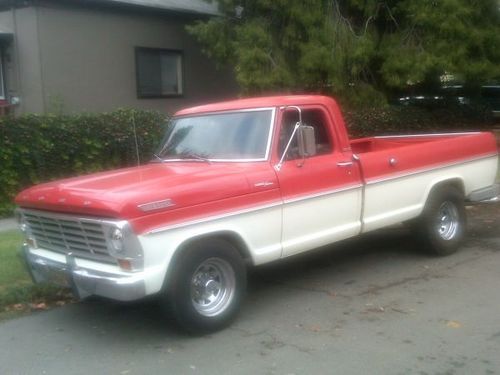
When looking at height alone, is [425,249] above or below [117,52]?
below

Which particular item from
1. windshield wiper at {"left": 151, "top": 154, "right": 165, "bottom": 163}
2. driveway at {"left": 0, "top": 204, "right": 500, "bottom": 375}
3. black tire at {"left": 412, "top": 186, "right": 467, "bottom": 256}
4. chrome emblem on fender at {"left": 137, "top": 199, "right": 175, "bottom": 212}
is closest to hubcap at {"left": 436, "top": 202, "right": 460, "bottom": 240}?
black tire at {"left": 412, "top": 186, "right": 467, "bottom": 256}

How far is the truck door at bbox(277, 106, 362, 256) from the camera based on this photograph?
662 centimetres

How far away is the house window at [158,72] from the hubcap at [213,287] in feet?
36.6

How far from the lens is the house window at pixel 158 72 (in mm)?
16766

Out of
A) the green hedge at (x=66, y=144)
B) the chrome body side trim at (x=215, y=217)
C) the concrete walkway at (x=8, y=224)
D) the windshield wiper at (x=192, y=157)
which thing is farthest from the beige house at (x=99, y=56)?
the chrome body side trim at (x=215, y=217)

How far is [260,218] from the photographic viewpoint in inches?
248

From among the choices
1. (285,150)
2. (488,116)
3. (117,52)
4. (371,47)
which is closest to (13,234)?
(285,150)

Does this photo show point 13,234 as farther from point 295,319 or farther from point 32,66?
point 32,66

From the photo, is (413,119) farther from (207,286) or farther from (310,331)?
(207,286)

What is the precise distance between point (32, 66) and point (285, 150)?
9687mm

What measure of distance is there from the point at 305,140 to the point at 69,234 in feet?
7.83

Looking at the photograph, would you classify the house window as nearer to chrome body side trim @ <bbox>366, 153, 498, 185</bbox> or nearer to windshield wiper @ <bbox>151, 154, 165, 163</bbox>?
windshield wiper @ <bbox>151, 154, 165, 163</bbox>

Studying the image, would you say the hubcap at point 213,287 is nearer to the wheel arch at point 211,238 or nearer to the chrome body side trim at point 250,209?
the wheel arch at point 211,238

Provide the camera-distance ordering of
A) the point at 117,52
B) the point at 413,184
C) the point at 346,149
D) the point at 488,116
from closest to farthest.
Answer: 1. the point at 346,149
2. the point at 413,184
3. the point at 117,52
4. the point at 488,116
